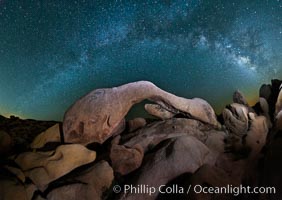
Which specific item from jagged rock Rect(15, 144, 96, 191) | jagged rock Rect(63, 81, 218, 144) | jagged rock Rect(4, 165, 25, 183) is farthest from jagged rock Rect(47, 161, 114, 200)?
jagged rock Rect(63, 81, 218, 144)

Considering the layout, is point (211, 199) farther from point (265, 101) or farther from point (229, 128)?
point (265, 101)

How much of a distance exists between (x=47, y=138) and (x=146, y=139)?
A: 3.98 metres

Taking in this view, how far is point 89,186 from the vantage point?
8.08 m

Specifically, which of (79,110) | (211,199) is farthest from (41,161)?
(211,199)

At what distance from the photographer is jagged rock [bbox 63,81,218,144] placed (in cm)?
1080

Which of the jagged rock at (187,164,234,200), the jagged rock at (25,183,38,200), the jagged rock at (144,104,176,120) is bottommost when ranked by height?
the jagged rock at (187,164,234,200)

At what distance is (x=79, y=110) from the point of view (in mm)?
10945

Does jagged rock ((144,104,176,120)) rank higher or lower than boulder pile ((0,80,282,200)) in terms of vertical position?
higher

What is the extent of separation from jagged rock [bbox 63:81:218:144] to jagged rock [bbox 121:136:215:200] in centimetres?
256

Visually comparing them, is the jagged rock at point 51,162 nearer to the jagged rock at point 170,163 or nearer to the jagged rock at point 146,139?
the jagged rock at point 146,139

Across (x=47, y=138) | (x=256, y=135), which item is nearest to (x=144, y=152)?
(x=47, y=138)

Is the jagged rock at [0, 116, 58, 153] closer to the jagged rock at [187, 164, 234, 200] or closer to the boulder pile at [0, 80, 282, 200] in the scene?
the boulder pile at [0, 80, 282, 200]

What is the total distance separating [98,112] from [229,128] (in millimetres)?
5767

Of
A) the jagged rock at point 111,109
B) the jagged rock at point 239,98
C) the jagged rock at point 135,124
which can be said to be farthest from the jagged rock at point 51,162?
the jagged rock at point 239,98
